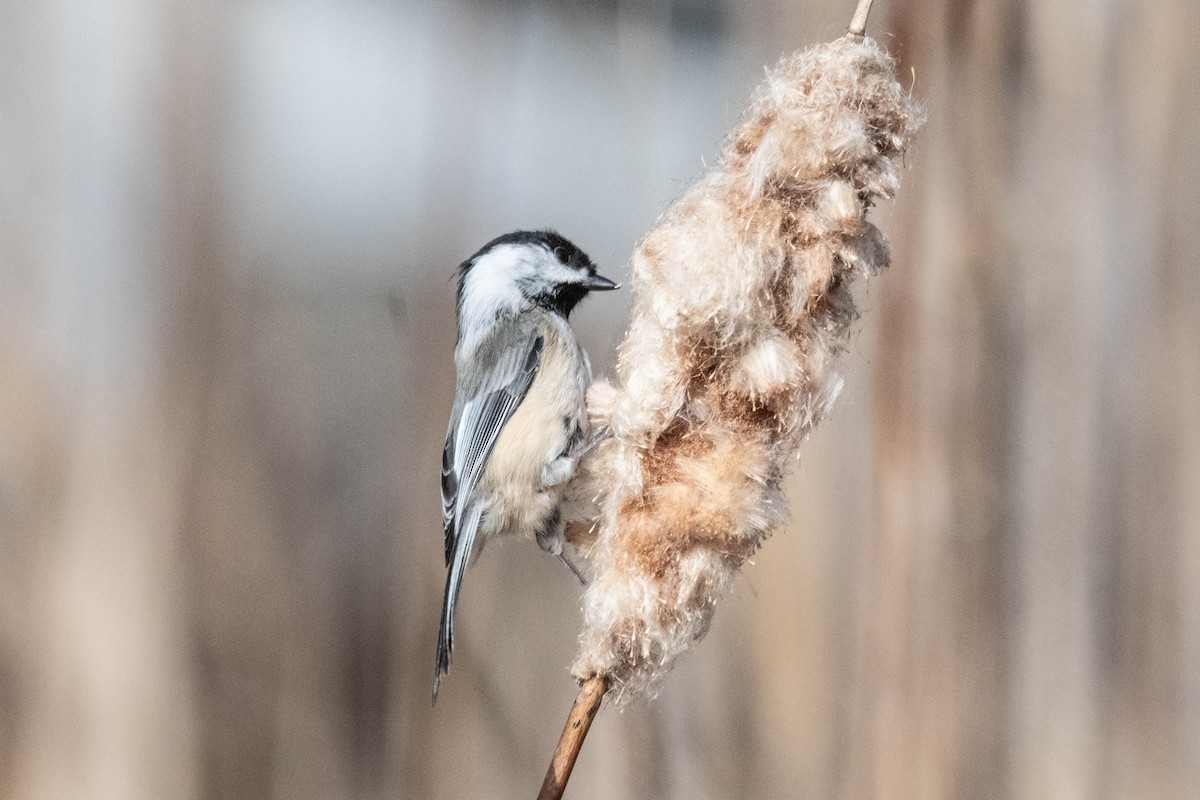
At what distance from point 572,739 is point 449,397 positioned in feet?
1.88

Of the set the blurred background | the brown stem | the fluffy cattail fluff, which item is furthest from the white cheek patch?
the brown stem

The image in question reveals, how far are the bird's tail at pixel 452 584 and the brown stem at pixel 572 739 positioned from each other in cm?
23

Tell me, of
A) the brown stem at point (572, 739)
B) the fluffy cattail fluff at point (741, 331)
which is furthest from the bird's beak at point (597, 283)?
the brown stem at point (572, 739)

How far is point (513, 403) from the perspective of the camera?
856mm

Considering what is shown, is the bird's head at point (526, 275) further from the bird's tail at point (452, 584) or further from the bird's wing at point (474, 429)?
the bird's tail at point (452, 584)

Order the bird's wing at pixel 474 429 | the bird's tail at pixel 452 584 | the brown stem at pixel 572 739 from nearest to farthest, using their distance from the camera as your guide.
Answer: the brown stem at pixel 572 739
the bird's tail at pixel 452 584
the bird's wing at pixel 474 429

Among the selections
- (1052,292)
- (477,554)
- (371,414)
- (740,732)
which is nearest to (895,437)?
(1052,292)

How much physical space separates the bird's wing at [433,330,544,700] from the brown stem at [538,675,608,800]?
29 centimetres

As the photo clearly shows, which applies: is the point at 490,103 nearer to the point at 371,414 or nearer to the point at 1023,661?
the point at 371,414

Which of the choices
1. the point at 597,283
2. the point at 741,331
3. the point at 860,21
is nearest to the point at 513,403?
the point at 597,283

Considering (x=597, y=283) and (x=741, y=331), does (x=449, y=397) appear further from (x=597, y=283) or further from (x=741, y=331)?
(x=741, y=331)

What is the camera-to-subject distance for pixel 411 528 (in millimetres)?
938

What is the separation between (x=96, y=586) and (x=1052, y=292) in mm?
1180

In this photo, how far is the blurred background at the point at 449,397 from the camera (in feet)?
2.79
